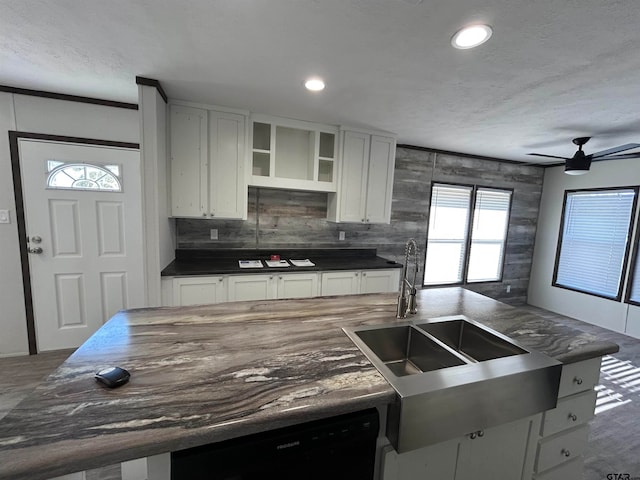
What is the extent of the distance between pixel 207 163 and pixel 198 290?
48.4 inches

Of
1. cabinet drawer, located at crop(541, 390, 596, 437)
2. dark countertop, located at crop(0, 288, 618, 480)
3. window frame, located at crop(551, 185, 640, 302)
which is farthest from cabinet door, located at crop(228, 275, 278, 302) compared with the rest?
window frame, located at crop(551, 185, 640, 302)

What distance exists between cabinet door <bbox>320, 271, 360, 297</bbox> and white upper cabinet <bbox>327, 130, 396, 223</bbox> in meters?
0.66

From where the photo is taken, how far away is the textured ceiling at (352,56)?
135 cm

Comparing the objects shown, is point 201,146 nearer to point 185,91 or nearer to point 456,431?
point 185,91

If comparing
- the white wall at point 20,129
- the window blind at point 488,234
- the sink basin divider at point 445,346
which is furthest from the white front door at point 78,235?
the window blind at point 488,234

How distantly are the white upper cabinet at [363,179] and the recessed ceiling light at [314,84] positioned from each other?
980mm

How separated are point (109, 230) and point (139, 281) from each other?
23.7 inches

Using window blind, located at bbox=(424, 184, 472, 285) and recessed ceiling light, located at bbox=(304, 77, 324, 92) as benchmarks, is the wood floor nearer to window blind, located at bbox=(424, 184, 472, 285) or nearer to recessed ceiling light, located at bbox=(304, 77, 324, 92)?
window blind, located at bbox=(424, 184, 472, 285)

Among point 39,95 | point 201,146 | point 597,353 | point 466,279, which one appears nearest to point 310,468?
point 597,353

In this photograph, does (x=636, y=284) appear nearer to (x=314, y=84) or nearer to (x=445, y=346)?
(x=445, y=346)

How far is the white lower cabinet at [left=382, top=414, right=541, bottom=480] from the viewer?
1.04 meters

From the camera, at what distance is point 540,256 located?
4.87 meters

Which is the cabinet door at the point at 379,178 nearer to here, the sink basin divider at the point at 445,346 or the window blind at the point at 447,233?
the window blind at the point at 447,233

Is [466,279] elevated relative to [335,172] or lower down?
lower down
